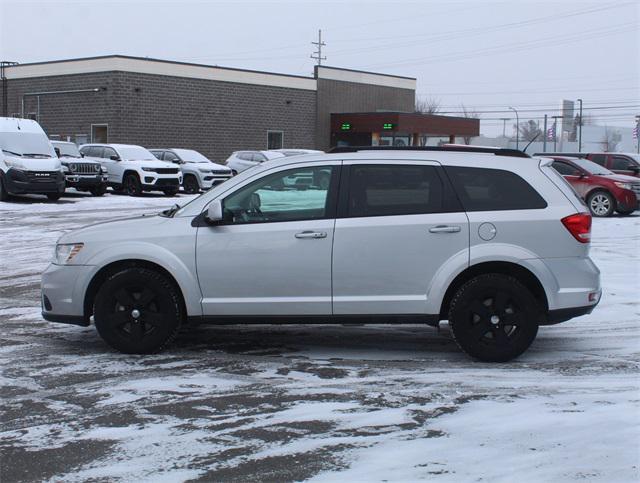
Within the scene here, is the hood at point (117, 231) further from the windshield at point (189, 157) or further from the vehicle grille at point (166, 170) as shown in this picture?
the windshield at point (189, 157)

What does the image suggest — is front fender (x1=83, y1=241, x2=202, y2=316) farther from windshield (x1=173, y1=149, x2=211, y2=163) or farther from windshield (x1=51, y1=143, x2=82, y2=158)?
windshield (x1=173, y1=149, x2=211, y2=163)

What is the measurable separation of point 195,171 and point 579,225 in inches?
1008

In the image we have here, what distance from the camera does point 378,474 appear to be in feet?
14.5

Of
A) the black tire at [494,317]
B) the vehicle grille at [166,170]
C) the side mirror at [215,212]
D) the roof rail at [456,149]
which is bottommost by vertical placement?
the black tire at [494,317]

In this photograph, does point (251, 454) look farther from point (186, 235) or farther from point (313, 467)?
point (186, 235)

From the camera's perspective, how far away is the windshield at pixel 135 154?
29531 millimetres

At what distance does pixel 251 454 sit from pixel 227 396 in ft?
3.83

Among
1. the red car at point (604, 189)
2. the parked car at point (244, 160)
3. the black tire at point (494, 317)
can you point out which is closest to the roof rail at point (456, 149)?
the black tire at point (494, 317)

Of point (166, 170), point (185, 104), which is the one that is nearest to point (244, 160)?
point (166, 170)

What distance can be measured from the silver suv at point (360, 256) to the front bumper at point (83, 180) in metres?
21.6

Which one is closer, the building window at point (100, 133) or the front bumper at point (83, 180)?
the front bumper at point (83, 180)

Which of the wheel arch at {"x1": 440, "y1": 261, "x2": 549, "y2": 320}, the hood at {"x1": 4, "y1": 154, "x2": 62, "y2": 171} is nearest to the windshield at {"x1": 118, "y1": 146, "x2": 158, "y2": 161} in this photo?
the hood at {"x1": 4, "y1": 154, "x2": 62, "y2": 171}

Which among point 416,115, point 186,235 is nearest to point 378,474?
point 186,235

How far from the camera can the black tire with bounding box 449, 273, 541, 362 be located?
263 inches
